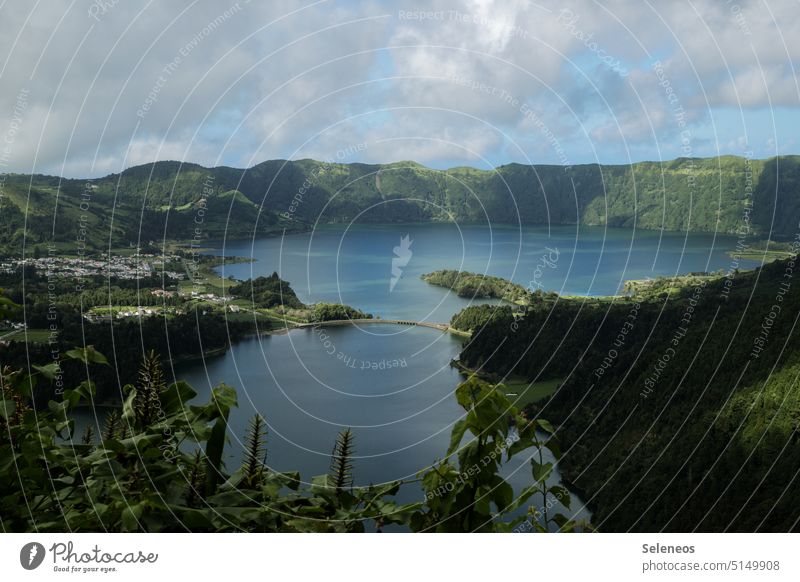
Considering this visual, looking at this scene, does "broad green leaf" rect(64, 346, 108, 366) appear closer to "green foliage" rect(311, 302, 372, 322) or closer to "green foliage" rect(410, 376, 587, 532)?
"green foliage" rect(410, 376, 587, 532)

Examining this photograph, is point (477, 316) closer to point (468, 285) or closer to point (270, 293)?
point (468, 285)

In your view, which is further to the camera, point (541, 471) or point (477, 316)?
point (477, 316)

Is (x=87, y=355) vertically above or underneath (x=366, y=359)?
above

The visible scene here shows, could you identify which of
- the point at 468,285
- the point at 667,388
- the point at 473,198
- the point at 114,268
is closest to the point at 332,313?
the point at 468,285

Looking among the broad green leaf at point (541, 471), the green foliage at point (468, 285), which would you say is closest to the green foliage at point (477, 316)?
the green foliage at point (468, 285)

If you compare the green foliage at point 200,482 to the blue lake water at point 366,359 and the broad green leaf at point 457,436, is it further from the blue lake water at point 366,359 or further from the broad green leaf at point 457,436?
the blue lake water at point 366,359

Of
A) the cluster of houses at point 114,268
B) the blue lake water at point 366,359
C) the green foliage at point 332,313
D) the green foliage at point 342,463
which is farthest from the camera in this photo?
the cluster of houses at point 114,268

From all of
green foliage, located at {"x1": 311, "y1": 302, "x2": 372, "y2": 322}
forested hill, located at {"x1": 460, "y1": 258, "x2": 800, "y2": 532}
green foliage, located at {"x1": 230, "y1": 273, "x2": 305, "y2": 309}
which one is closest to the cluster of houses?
green foliage, located at {"x1": 230, "y1": 273, "x2": 305, "y2": 309}
